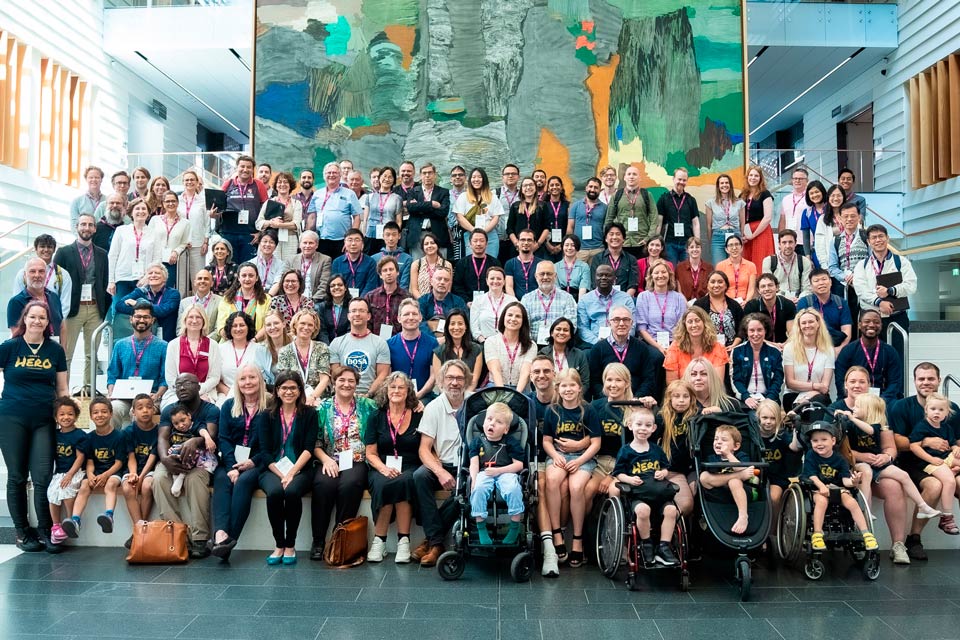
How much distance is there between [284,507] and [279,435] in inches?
20.1

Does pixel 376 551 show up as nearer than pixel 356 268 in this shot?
Yes

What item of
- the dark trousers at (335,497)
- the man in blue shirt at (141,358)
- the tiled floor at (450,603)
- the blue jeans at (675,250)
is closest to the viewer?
the tiled floor at (450,603)

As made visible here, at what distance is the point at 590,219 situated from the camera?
31.0 ft

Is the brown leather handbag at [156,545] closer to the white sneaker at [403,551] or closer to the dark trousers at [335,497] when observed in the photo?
the dark trousers at [335,497]

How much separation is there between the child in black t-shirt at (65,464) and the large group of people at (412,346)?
2 centimetres

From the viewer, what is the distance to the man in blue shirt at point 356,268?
27.6 ft

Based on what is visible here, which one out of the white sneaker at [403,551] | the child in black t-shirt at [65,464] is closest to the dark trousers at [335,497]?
the white sneaker at [403,551]

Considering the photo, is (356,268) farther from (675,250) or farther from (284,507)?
(675,250)

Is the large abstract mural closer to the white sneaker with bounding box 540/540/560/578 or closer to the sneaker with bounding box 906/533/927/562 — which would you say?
the sneaker with bounding box 906/533/927/562

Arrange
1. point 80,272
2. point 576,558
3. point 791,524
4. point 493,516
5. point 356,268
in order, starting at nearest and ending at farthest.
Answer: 1. point 493,516
2. point 791,524
3. point 576,558
4. point 80,272
5. point 356,268

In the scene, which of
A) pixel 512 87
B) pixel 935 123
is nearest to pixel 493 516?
pixel 512 87

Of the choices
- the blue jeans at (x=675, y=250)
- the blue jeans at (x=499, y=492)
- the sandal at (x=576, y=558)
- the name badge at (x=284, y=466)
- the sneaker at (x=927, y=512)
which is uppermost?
the blue jeans at (x=675, y=250)

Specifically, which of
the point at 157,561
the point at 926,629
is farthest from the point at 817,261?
the point at 157,561

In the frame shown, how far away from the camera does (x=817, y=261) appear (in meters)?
8.75
